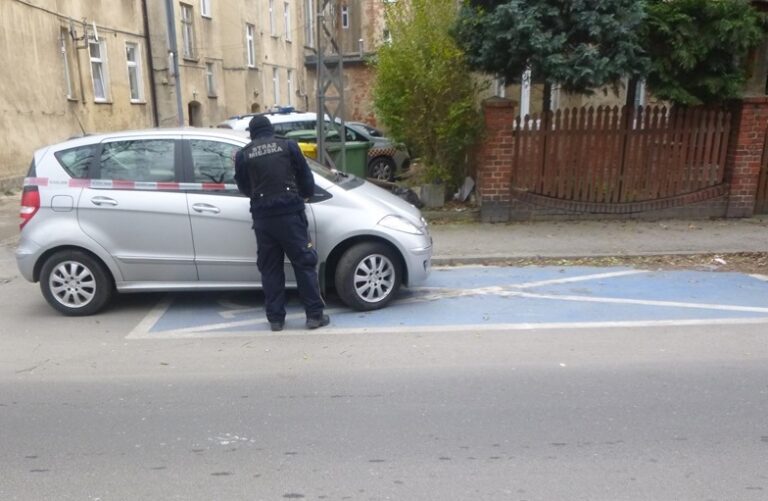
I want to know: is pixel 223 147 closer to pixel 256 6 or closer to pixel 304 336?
pixel 304 336

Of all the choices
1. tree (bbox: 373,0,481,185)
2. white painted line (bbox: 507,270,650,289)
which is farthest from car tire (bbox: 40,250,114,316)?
tree (bbox: 373,0,481,185)

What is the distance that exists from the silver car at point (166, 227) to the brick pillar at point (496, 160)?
12.3ft

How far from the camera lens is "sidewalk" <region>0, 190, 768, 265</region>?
770 cm

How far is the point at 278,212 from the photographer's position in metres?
4.95

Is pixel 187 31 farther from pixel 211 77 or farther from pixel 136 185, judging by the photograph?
pixel 136 185

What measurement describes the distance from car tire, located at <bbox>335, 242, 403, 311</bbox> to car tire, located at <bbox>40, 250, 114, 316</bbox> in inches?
86.8

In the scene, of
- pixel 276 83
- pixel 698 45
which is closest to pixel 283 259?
pixel 698 45

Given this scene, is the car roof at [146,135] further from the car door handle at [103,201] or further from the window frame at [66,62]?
the window frame at [66,62]

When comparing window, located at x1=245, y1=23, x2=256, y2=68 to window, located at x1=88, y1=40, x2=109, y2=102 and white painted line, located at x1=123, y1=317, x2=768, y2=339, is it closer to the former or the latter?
window, located at x1=88, y1=40, x2=109, y2=102

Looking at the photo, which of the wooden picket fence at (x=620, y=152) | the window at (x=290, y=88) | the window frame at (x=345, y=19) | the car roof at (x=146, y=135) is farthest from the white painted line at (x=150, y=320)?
the window frame at (x=345, y=19)

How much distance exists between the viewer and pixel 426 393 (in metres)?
4.03

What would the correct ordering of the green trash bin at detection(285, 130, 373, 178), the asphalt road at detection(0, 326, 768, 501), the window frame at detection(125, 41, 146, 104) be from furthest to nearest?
the window frame at detection(125, 41, 146, 104) < the green trash bin at detection(285, 130, 373, 178) < the asphalt road at detection(0, 326, 768, 501)

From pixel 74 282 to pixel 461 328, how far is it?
3.56 meters

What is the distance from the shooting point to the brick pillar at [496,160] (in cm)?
888
